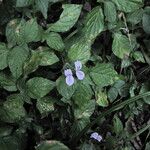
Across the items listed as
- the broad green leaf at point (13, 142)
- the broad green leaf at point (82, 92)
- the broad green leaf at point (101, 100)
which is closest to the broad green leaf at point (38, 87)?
the broad green leaf at point (82, 92)

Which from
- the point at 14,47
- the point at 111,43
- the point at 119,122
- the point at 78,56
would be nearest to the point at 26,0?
the point at 14,47

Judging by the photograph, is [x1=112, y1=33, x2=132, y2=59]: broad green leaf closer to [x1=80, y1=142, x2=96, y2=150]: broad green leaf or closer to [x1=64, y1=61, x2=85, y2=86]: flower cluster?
[x1=64, y1=61, x2=85, y2=86]: flower cluster

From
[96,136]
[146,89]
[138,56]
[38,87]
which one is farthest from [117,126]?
[38,87]

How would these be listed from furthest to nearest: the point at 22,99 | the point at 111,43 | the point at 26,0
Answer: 1. the point at 111,43
2. the point at 22,99
3. the point at 26,0

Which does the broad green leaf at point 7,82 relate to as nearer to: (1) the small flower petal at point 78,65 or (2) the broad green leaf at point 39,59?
(2) the broad green leaf at point 39,59

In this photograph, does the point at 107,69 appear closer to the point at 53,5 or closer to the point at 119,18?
the point at 119,18
